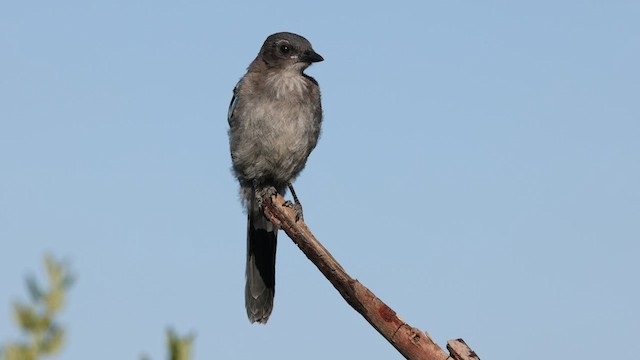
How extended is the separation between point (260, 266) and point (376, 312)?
4.00m

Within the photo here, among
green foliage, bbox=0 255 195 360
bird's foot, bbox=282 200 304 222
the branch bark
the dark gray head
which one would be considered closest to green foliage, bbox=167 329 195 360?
green foliage, bbox=0 255 195 360

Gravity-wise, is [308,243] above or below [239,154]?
below

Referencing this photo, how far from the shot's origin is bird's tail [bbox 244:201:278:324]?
1068cm

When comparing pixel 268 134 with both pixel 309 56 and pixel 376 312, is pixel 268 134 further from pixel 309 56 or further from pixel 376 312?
pixel 376 312

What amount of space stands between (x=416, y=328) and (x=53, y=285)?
546 centimetres

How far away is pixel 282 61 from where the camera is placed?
10.5m

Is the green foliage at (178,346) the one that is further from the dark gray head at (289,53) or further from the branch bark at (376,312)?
the dark gray head at (289,53)

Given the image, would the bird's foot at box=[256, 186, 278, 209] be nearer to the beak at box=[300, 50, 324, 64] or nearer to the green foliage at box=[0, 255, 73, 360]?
the beak at box=[300, 50, 324, 64]

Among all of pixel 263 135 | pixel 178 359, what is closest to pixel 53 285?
pixel 178 359

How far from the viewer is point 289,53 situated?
10547mm

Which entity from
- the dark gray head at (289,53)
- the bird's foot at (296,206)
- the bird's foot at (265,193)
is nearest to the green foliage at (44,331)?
the bird's foot at (296,206)

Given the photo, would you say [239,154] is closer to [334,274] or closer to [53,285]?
[334,274]

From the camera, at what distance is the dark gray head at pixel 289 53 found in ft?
34.2

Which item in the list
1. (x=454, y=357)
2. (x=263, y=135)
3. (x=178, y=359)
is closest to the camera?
(x=178, y=359)
